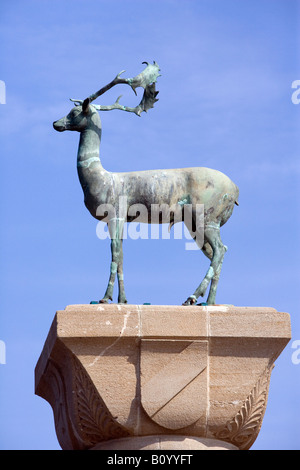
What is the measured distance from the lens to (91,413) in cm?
1410

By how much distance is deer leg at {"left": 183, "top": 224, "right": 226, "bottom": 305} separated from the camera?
49.2 ft

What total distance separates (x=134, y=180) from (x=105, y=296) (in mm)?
1654

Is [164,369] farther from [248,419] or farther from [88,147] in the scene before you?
[88,147]

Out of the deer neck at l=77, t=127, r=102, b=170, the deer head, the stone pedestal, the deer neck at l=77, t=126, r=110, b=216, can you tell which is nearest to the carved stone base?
the stone pedestal

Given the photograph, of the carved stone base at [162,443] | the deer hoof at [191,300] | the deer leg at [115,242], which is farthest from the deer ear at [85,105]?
the carved stone base at [162,443]

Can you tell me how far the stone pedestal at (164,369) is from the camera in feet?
45.8

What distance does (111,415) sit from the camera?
13945 millimetres

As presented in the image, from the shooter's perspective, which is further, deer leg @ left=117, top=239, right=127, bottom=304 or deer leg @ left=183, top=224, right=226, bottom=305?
deer leg @ left=183, top=224, right=226, bottom=305

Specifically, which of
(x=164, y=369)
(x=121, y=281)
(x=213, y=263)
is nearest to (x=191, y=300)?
(x=213, y=263)

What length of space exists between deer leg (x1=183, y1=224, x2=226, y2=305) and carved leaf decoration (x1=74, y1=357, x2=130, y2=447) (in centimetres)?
175

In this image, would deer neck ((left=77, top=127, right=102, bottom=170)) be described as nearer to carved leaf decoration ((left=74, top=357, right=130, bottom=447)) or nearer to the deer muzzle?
the deer muzzle

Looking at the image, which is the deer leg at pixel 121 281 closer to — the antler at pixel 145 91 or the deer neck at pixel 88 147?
the deer neck at pixel 88 147

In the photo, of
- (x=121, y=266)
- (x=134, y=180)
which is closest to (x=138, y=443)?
(x=121, y=266)

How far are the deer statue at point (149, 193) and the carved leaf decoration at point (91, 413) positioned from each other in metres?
1.69
